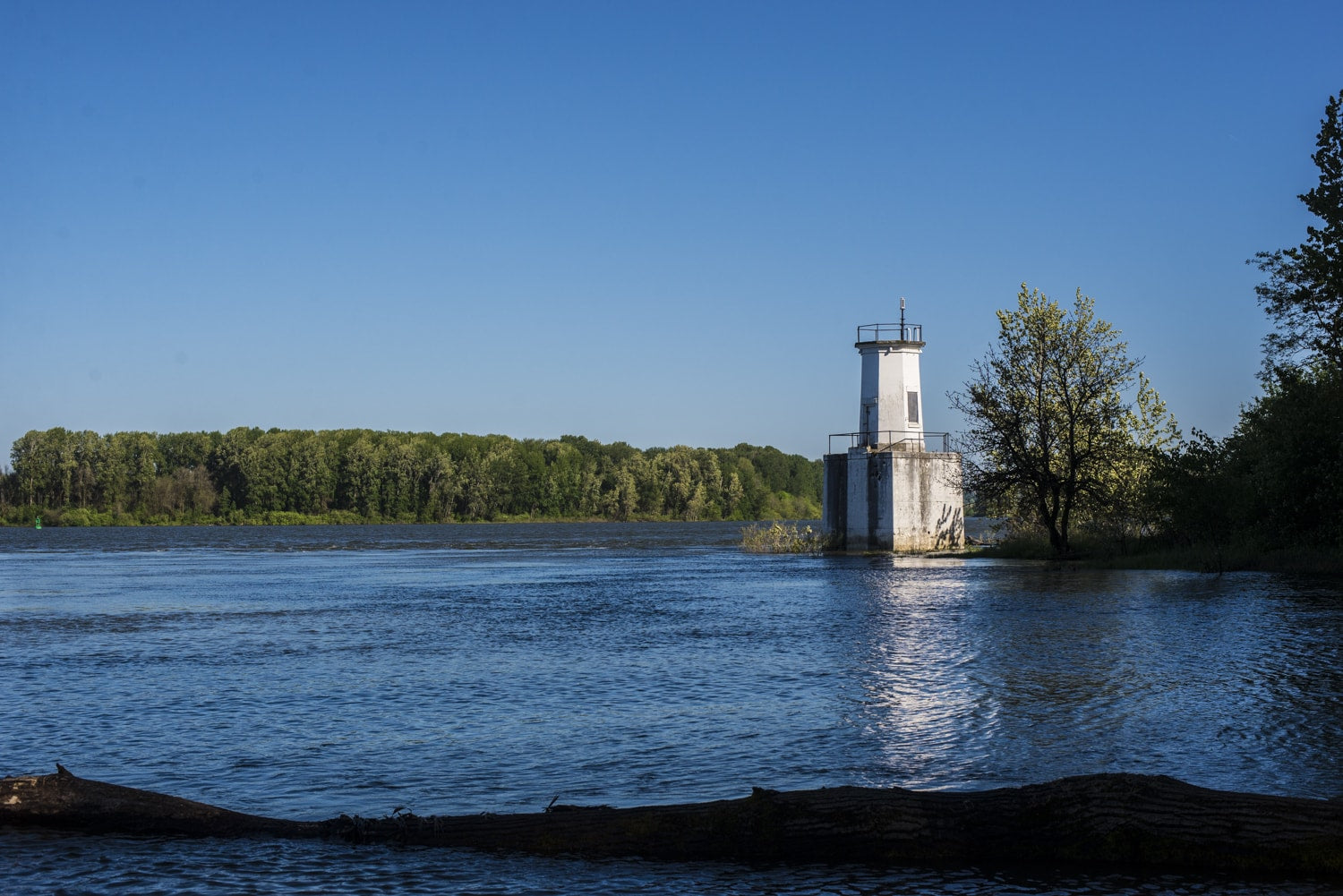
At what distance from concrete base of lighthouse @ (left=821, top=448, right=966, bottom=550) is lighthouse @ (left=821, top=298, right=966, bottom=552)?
43 millimetres

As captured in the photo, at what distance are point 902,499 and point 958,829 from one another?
49.3 m

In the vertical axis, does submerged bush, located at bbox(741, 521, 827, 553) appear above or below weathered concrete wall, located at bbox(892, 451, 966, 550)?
below

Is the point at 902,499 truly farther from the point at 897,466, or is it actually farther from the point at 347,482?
the point at 347,482

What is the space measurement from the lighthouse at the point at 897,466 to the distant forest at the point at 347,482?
112758 mm

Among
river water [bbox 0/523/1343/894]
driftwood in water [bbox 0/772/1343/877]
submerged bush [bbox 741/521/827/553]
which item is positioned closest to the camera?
→ driftwood in water [bbox 0/772/1343/877]

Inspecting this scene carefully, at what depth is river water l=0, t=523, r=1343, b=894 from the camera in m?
9.45

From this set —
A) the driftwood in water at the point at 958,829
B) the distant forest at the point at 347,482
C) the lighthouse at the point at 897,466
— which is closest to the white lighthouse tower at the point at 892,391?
the lighthouse at the point at 897,466

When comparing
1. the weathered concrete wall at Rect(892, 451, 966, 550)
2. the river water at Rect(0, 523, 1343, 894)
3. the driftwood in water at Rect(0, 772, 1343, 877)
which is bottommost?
the river water at Rect(0, 523, 1343, 894)

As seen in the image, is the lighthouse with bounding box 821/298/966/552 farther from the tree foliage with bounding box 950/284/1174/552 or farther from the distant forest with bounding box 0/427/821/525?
the distant forest with bounding box 0/427/821/525

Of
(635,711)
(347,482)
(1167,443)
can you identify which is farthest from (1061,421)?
(347,482)

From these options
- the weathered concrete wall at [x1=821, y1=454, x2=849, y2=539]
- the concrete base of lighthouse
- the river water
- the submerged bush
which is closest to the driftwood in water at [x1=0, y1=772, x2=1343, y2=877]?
the river water

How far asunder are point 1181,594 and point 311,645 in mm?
22579

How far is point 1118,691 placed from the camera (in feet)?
55.8

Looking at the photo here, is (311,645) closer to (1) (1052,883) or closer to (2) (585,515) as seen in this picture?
(1) (1052,883)
